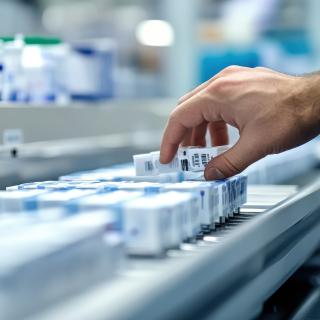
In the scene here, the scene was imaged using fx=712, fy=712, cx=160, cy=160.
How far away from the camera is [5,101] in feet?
5.25

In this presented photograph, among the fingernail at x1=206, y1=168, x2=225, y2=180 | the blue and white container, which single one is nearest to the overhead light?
the blue and white container

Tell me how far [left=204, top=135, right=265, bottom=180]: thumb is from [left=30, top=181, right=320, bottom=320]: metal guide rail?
0.07 metres

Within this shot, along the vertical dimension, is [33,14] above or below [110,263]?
above

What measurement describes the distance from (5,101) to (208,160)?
1.81 feet

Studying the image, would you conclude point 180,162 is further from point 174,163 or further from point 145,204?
point 145,204

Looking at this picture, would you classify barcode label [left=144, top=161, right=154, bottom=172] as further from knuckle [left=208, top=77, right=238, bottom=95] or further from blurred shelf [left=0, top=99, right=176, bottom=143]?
blurred shelf [left=0, top=99, right=176, bottom=143]

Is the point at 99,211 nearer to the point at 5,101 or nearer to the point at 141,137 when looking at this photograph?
the point at 5,101

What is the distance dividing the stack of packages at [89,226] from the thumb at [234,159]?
3 cm

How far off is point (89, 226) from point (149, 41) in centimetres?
424

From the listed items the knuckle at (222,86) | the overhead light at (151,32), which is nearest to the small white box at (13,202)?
the knuckle at (222,86)

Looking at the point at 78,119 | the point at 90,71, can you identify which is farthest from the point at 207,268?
the point at 90,71

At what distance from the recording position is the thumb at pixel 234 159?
4.01 feet

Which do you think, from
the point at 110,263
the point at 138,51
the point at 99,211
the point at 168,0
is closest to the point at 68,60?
the point at 99,211

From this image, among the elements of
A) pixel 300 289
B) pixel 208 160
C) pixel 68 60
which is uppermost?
pixel 68 60
